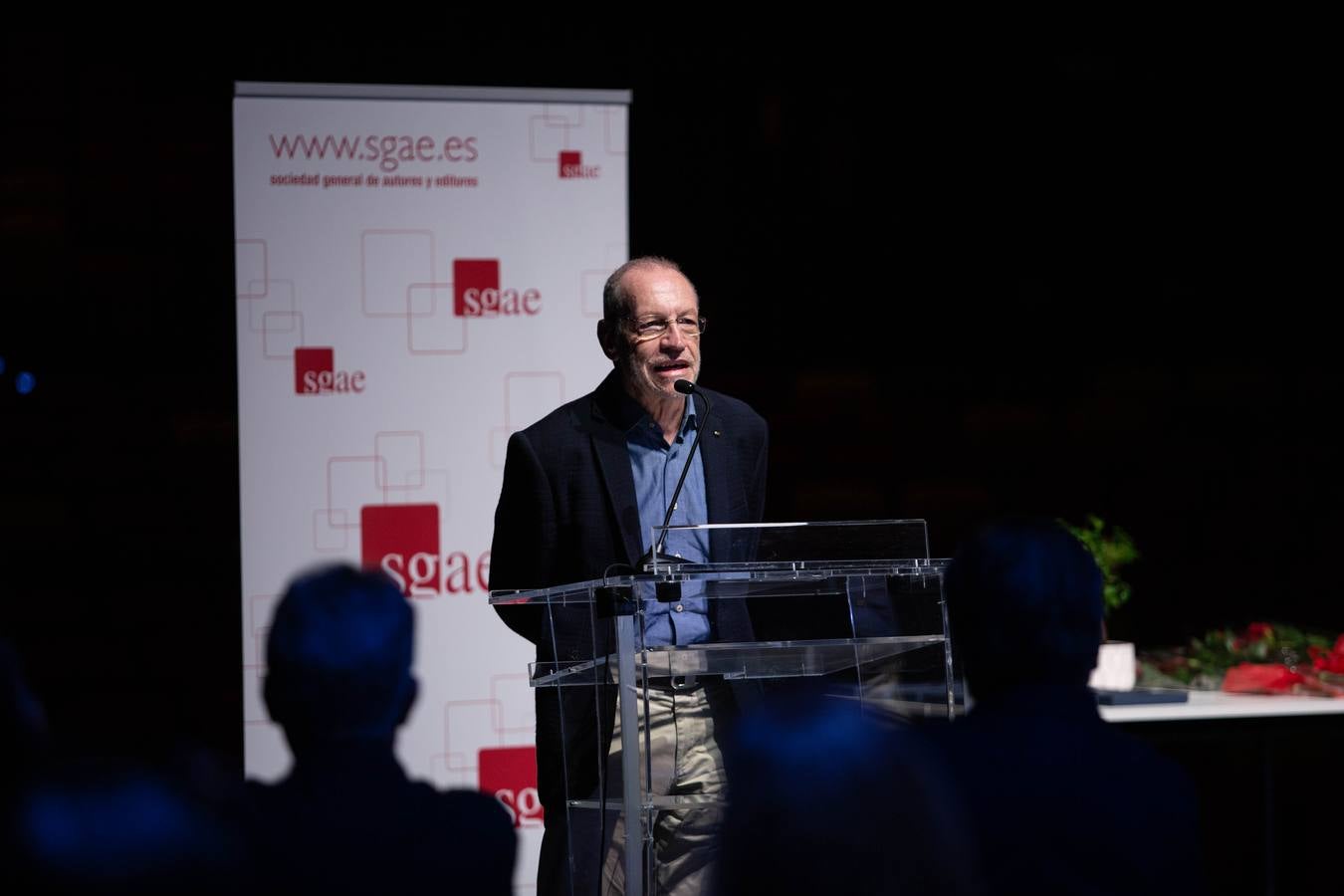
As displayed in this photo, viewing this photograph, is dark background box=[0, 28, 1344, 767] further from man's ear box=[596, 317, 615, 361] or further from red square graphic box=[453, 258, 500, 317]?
man's ear box=[596, 317, 615, 361]

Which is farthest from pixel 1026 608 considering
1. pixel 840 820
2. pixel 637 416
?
pixel 637 416

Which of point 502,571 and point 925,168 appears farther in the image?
point 925,168

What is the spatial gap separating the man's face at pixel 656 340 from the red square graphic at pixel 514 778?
173 centimetres

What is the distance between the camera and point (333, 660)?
1.31 m

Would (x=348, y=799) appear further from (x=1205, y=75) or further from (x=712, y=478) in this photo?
(x=1205, y=75)

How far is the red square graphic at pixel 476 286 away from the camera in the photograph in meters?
4.51

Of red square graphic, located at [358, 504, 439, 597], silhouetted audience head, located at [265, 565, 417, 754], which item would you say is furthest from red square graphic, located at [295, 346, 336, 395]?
silhouetted audience head, located at [265, 565, 417, 754]

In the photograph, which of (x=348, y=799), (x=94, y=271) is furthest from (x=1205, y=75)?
(x=348, y=799)

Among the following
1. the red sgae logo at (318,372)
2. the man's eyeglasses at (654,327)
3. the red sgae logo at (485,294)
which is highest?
the red sgae logo at (485,294)

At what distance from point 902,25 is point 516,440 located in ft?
10.2

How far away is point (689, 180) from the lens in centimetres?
529

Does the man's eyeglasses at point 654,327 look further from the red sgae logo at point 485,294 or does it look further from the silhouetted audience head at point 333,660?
the silhouetted audience head at point 333,660

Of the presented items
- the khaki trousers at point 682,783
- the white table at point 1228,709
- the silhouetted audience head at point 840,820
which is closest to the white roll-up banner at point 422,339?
the white table at point 1228,709

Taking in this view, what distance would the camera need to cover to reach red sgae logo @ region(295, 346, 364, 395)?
4445 mm
